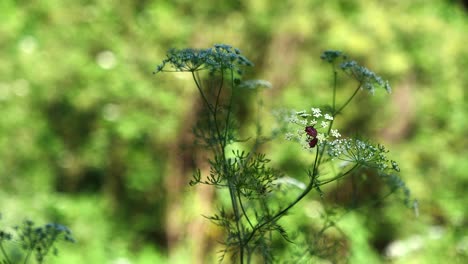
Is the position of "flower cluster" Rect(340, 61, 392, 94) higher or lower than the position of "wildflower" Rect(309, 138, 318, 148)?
higher

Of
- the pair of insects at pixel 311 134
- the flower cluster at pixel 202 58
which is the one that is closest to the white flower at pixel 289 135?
the pair of insects at pixel 311 134

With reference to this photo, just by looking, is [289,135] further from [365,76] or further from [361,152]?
[365,76]

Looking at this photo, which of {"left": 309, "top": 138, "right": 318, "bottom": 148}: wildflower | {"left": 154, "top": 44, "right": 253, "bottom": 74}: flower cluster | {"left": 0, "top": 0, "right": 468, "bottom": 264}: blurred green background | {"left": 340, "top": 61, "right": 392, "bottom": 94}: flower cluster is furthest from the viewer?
{"left": 0, "top": 0, "right": 468, "bottom": 264}: blurred green background

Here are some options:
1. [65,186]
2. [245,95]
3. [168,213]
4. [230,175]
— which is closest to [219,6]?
[245,95]

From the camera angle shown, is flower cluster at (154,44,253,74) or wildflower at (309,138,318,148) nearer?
wildflower at (309,138,318,148)

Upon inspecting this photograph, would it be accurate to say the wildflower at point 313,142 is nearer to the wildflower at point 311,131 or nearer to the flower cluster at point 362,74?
the wildflower at point 311,131

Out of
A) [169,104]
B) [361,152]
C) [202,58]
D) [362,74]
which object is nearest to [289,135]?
[361,152]

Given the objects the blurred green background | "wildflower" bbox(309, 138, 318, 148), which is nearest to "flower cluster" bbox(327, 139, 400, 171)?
"wildflower" bbox(309, 138, 318, 148)

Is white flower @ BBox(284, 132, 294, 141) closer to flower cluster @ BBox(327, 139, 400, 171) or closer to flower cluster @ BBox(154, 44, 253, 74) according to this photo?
flower cluster @ BBox(327, 139, 400, 171)
